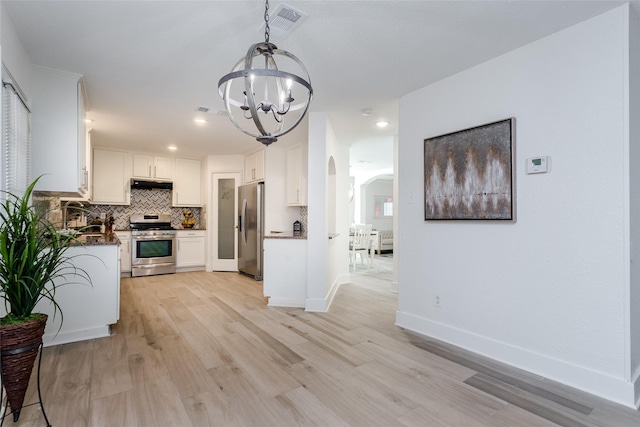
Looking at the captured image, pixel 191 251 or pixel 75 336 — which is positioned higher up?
pixel 191 251

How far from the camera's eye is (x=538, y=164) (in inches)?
87.7

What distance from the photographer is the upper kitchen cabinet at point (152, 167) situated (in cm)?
593

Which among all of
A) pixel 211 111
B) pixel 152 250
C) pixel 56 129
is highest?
pixel 211 111

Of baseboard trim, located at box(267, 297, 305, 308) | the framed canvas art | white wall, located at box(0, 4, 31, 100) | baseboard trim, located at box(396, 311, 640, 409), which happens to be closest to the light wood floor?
baseboard trim, located at box(396, 311, 640, 409)

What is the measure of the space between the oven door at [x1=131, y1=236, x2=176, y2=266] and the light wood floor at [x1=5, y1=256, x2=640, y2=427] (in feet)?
8.59

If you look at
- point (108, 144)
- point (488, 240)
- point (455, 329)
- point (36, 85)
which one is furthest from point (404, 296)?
point (108, 144)

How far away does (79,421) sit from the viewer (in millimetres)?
1703

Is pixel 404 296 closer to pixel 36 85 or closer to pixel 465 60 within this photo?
pixel 465 60

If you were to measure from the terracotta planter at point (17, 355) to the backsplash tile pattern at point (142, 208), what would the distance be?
4935mm

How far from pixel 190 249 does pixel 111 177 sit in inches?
73.3

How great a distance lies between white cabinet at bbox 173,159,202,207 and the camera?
20.9ft

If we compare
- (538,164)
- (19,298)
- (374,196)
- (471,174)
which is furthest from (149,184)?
(374,196)

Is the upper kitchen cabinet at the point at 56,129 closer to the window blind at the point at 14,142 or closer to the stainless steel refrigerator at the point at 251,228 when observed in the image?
the window blind at the point at 14,142

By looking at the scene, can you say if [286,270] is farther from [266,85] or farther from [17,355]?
[266,85]
